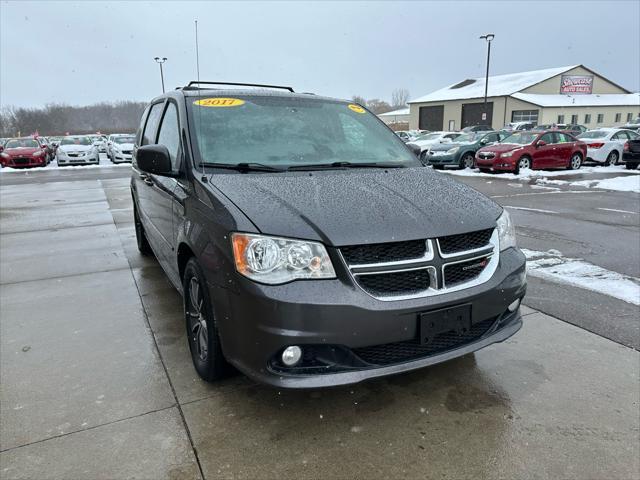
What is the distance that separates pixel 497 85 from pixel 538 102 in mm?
9200

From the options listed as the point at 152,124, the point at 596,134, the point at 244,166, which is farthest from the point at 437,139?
the point at 244,166

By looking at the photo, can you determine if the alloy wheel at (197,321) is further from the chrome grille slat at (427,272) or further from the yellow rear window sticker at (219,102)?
the yellow rear window sticker at (219,102)

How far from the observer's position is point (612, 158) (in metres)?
19.2

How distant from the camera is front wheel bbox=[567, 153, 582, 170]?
17.5 meters

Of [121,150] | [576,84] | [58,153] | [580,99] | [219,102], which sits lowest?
[58,153]

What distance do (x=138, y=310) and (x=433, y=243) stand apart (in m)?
2.87

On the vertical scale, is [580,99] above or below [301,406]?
above

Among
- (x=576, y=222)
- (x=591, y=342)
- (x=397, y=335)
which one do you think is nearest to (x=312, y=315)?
(x=397, y=335)

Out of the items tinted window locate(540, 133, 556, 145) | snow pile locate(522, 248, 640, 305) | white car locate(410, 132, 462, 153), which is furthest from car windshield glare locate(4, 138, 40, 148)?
snow pile locate(522, 248, 640, 305)

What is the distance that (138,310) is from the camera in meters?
4.19

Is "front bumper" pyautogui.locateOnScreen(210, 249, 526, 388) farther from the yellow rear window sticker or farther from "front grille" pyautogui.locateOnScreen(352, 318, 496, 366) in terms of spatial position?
the yellow rear window sticker

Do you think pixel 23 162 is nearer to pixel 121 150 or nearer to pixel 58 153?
pixel 58 153

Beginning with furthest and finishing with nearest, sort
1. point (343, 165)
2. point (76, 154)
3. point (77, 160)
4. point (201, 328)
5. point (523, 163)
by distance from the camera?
point (77, 160) < point (76, 154) < point (523, 163) < point (343, 165) < point (201, 328)

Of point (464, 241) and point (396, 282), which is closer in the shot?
point (396, 282)
